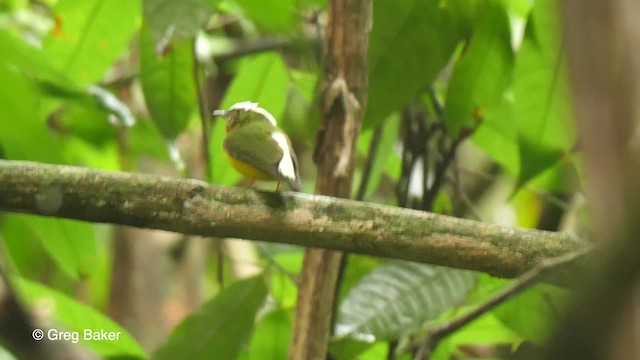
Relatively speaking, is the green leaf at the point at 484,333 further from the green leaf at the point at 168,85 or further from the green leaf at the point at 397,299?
the green leaf at the point at 168,85

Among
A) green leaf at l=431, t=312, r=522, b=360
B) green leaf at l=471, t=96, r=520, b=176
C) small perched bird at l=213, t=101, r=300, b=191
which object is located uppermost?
green leaf at l=471, t=96, r=520, b=176

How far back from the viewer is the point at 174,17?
0.86 m

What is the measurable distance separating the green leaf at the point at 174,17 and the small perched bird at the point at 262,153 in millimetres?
132

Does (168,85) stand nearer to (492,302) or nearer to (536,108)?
(536,108)

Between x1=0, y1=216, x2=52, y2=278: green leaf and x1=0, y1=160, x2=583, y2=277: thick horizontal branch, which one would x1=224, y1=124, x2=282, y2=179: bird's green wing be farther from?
x1=0, y1=216, x2=52, y2=278: green leaf

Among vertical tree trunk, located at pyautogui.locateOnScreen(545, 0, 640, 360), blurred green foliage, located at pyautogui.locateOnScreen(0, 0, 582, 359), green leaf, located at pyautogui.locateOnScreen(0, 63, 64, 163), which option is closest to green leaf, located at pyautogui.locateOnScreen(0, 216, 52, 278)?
blurred green foliage, located at pyautogui.locateOnScreen(0, 0, 582, 359)

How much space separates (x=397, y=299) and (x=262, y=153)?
0.31m

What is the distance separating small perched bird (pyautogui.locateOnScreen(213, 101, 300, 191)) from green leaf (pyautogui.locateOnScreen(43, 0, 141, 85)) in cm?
37

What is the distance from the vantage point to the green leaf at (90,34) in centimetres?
121

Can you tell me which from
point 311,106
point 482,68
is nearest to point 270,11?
point 311,106

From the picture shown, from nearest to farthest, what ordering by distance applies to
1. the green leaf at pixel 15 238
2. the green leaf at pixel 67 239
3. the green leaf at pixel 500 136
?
the green leaf at pixel 67 239 < the green leaf at pixel 500 136 < the green leaf at pixel 15 238

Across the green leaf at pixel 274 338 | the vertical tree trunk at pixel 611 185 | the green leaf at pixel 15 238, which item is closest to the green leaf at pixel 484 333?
the green leaf at pixel 274 338

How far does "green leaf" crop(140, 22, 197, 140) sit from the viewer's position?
1.22 meters

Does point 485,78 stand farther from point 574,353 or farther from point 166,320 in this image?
point 166,320
